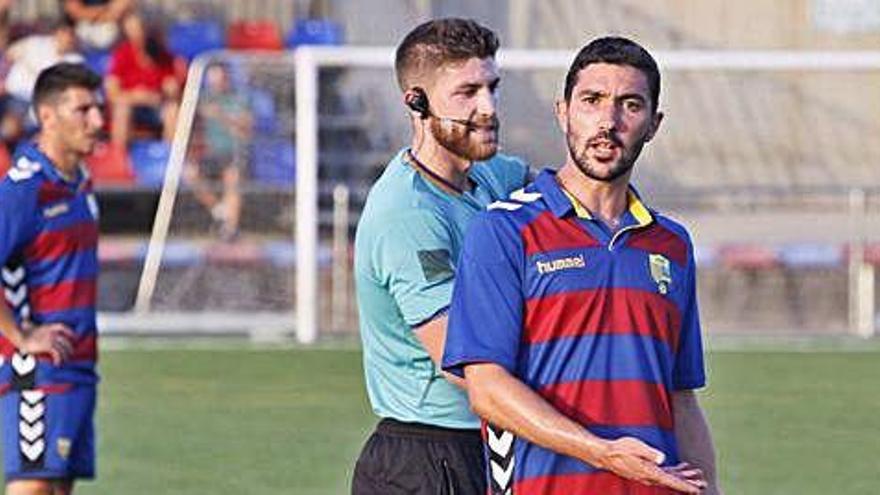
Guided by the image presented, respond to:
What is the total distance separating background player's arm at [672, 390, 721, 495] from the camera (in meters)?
5.20

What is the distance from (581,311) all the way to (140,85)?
1831cm

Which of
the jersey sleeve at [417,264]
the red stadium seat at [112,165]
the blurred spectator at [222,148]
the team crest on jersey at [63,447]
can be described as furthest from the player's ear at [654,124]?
the red stadium seat at [112,165]

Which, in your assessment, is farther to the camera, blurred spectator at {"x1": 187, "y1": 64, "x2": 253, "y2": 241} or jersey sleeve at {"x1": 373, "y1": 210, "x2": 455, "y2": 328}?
blurred spectator at {"x1": 187, "y1": 64, "x2": 253, "y2": 241}

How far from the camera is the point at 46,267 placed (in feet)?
29.7

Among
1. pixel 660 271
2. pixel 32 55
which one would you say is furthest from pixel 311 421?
pixel 660 271

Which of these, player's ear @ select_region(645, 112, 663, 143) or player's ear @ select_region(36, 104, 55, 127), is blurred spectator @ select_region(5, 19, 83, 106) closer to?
player's ear @ select_region(36, 104, 55, 127)

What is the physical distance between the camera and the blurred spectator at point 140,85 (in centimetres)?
2275

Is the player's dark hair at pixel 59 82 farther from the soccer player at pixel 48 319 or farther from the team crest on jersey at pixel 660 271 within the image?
the team crest on jersey at pixel 660 271

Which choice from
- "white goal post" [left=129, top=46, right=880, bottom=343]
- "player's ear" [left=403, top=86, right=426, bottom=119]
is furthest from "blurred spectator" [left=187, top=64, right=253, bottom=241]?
"player's ear" [left=403, top=86, right=426, bottom=119]

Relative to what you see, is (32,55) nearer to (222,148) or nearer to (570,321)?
(222,148)

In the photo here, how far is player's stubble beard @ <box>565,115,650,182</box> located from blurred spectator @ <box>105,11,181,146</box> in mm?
17720

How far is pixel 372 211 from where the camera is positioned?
245 inches

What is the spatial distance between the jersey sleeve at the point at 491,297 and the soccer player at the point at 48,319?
4118 mm

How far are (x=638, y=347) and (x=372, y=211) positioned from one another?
133 cm
